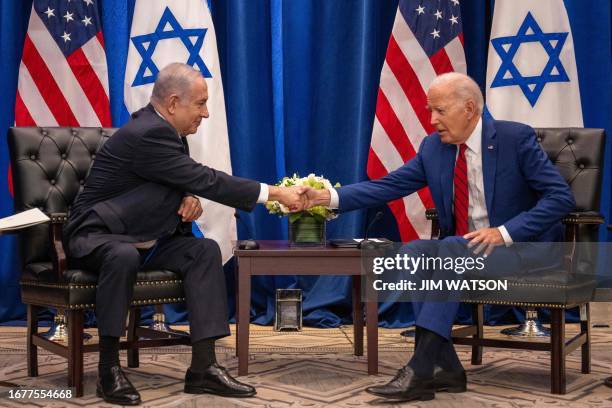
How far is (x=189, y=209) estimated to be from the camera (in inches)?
142

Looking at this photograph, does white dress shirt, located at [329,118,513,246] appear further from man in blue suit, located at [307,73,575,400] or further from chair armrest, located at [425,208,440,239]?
chair armrest, located at [425,208,440,239]

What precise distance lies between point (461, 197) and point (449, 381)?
32.5 inches

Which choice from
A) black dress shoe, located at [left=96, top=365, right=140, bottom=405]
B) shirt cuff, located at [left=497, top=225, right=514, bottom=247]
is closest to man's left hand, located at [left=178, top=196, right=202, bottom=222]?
black dress shoe, located at [left=96, top=365, right=140, bottom=405]

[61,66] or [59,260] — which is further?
[61,66]

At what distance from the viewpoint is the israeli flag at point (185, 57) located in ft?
16.5

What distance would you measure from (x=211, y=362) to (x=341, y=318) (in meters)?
2.06

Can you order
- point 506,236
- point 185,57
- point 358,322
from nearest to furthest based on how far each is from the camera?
point 506,236 → point 358,322 → point 185,57

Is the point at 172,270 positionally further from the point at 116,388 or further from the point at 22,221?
the point at 22,221

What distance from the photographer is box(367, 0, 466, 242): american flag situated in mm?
5168

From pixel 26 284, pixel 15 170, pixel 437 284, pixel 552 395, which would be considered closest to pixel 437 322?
pixel 437 284

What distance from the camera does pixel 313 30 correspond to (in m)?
5.46

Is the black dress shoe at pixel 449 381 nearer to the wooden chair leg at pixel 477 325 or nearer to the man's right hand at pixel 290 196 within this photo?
the wooden chair leg at pixel 477 325

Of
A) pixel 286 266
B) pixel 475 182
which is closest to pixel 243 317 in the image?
pixel 286 266

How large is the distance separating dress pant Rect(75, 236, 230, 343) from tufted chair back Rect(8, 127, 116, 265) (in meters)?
0.63
